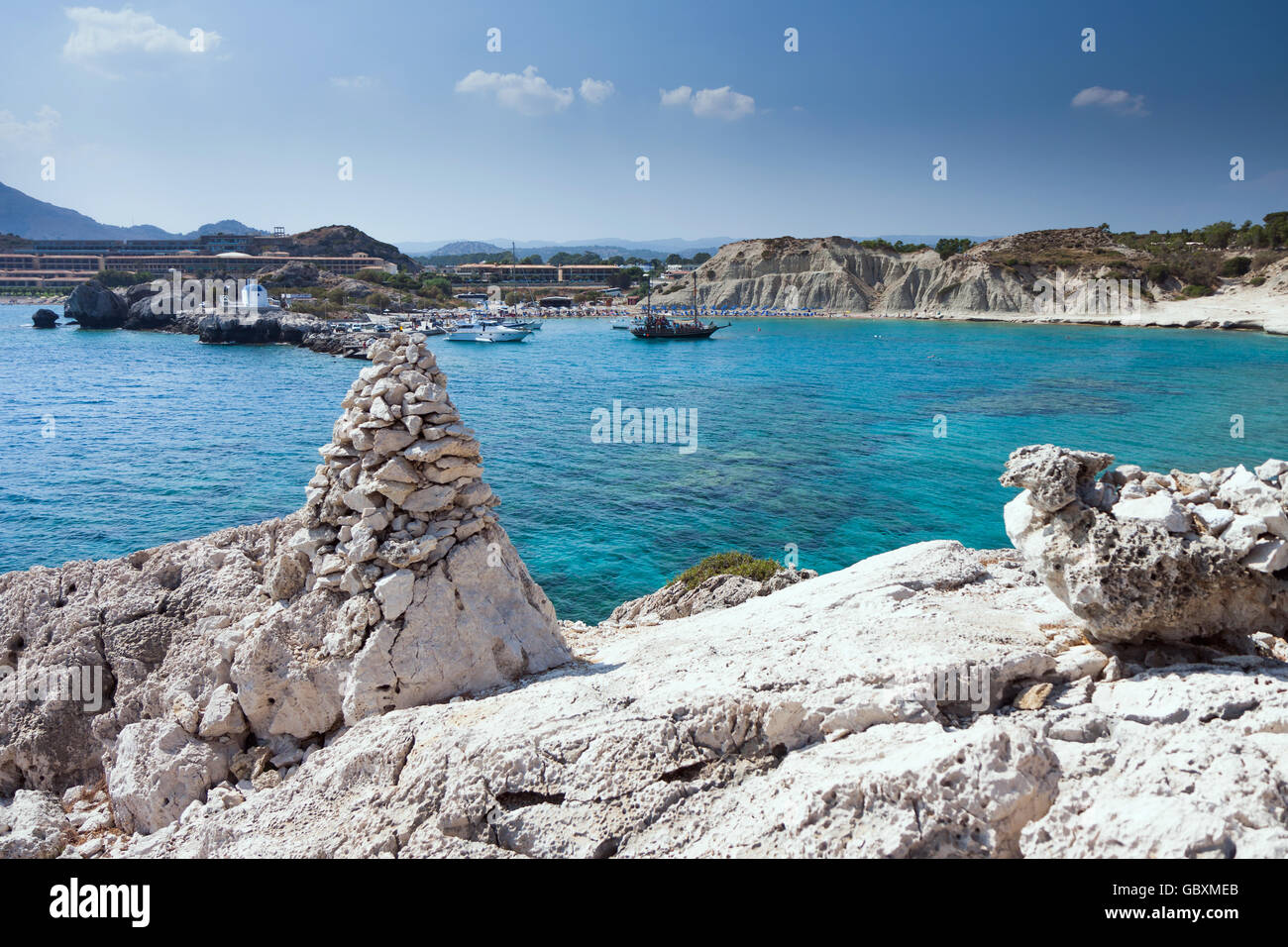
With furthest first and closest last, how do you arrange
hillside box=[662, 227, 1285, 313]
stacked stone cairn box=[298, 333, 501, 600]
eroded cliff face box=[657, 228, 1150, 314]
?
eroded cliff face box=[657, 228, 1150, 314] < hillside box=[662, 227, 1285, 313] < stacked stone cairn box=[298, 333, 501, 600]

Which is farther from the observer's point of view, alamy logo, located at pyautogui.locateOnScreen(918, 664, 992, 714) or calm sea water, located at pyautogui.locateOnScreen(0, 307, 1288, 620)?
calm sea water, located at pyautogui.locateOnScreen(0, 307, 1288, 620)

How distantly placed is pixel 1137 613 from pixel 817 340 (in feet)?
337

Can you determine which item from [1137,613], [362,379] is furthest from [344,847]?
[1137,613]

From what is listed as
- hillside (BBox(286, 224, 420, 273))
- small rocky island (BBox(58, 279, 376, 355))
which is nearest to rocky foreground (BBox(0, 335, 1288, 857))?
small rocky island (BBox(58, 279, 376, 355))

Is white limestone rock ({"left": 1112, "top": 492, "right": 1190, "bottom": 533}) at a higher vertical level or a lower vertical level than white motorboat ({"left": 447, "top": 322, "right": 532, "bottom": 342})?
lower

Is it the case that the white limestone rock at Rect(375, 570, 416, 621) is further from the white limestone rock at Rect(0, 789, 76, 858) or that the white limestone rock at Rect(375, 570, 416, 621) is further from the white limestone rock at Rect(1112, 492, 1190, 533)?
the white limestone rock at Rect(1112, 492, 1190, 533)

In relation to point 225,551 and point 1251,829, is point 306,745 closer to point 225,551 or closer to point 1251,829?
point 225,551

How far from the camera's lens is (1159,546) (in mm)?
5688

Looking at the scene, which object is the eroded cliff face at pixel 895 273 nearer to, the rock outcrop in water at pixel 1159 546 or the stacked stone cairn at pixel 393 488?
the rock outcrop in water at pixel 1159 546

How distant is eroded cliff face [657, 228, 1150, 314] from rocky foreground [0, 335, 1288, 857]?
5149 inches

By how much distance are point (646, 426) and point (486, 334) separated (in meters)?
57.5

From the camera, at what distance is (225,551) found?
8.98m
